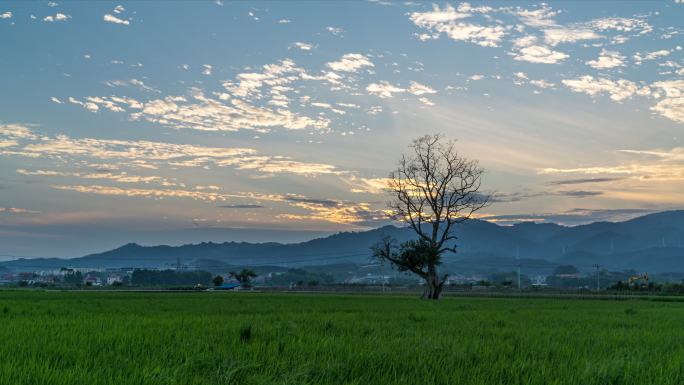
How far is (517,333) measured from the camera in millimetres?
14281

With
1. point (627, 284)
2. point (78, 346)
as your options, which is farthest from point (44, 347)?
point (627, 284)

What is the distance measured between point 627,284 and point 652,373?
462 ft

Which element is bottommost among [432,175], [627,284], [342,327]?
[627,284]

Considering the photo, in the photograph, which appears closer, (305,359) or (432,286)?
(305,359)

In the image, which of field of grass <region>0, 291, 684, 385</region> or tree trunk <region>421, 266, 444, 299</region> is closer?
field of grass <region>0, 291, 684, 385</region>

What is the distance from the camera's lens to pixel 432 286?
235 ft

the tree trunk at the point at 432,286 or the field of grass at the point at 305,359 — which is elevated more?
the field of grass at the point at 305,359

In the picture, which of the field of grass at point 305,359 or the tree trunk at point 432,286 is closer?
the field of grass at point 305,359

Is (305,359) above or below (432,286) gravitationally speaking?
above

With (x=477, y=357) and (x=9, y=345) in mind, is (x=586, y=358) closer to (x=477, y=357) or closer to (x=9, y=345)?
(x=477, y=357)

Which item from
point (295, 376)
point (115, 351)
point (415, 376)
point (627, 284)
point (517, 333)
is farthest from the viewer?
point (627, 284)

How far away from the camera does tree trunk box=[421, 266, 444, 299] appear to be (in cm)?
7100

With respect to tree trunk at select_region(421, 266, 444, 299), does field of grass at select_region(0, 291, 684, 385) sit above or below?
above

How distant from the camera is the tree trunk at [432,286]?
7100cm
